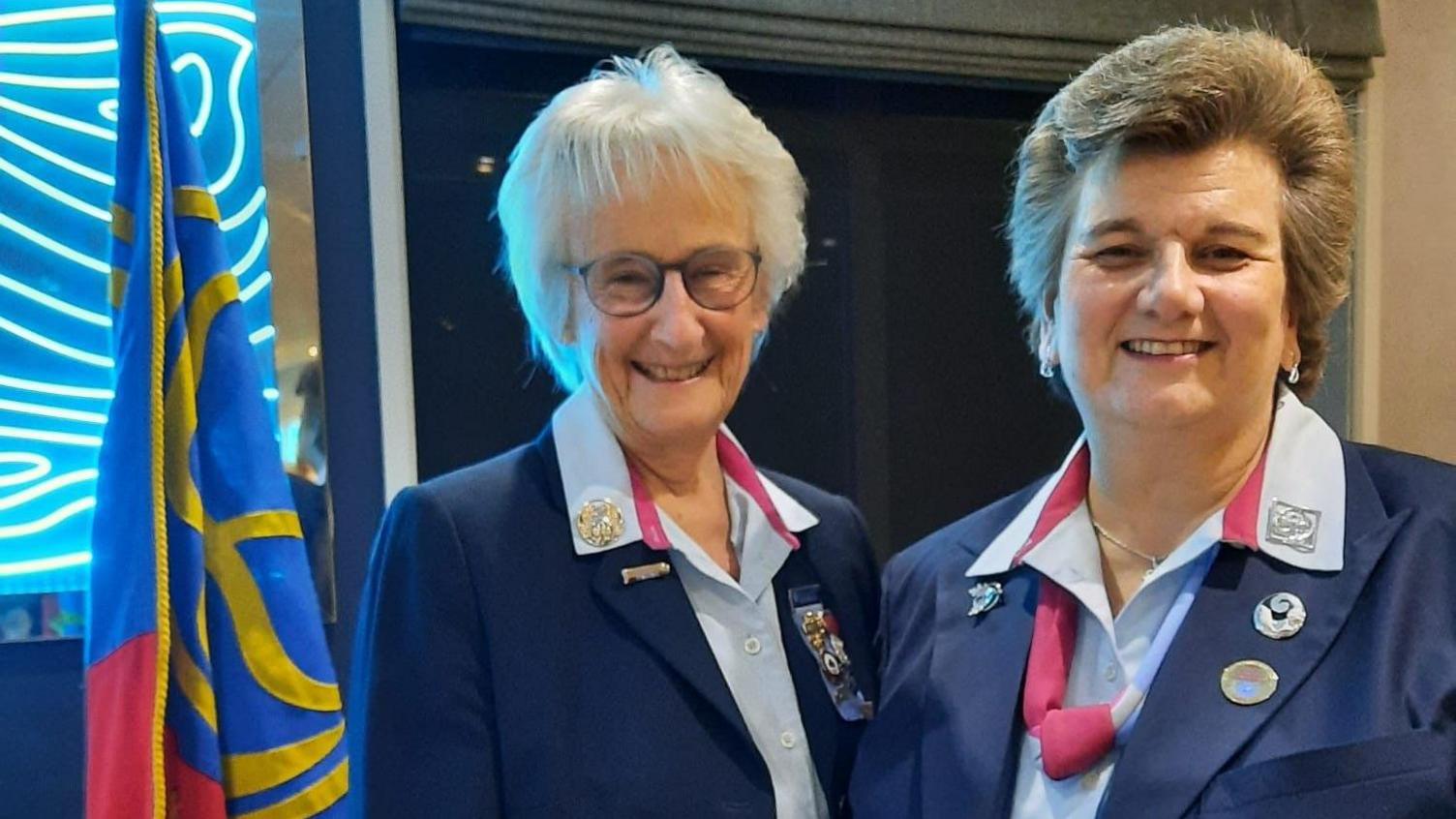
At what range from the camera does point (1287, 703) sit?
95cm

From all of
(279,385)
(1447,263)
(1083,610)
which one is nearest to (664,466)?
(1083,610)

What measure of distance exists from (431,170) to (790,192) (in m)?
0.95

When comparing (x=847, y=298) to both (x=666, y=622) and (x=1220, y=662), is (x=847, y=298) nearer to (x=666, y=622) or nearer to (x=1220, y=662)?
(x=666, y=622)

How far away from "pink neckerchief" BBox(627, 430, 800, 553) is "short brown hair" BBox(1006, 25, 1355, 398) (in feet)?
1.49

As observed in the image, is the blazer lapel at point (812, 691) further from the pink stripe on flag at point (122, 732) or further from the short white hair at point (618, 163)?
the pink stripe on flag at point (122, 732)

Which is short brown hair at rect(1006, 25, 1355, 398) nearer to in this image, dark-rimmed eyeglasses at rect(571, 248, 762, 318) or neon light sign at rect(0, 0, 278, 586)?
dark-rimmed eyeglasses at rect(571, 248, 762, 318)

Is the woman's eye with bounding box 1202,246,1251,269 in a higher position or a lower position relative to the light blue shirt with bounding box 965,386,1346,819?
higher

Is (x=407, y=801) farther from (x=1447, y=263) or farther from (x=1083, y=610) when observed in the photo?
(x=1447, y=263)

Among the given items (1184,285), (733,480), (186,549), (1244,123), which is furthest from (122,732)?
(1244,123)

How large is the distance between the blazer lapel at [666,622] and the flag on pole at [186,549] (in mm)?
450

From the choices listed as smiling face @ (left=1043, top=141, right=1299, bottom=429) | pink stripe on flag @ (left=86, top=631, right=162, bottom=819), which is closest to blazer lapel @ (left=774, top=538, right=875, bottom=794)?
smiling face @ (left=1043, top=141, right=1299, bottom=429)

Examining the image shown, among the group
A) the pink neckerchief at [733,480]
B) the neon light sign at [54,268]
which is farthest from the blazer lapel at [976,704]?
the neon light sign at [54,268]

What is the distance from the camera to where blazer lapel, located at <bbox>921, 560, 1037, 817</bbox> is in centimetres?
108

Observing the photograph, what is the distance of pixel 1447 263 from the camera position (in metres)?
2.49
